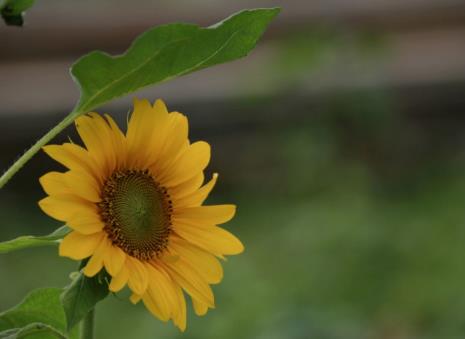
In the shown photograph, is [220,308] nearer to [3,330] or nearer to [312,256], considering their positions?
[312,256]

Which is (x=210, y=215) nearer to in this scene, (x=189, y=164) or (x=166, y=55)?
(x=189, y=164)

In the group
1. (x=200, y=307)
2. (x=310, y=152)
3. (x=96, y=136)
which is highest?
(x=96, y=136)

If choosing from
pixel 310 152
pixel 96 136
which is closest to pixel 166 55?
pixel 96 136

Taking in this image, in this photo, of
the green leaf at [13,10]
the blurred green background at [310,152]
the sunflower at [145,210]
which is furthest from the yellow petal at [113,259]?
the blurred green background at [310,152]

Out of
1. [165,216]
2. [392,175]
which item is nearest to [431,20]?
[392,175]

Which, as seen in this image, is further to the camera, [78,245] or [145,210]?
[145,210]

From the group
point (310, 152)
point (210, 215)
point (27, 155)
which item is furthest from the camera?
point (310, 152)
